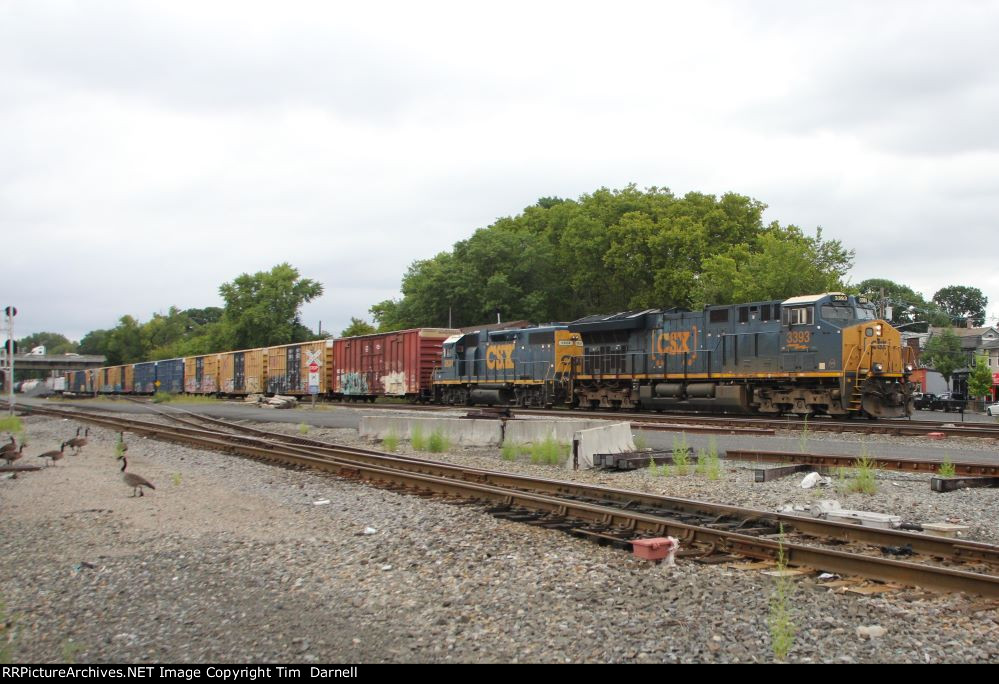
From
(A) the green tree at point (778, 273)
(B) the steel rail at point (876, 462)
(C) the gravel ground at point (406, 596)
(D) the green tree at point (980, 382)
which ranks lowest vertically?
→ (C) the gravel ground at point (406, 596)

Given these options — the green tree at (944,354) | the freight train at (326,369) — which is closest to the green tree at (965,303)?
the green tree at (944,354)

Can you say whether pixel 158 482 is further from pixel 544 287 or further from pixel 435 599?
pixel 544 287

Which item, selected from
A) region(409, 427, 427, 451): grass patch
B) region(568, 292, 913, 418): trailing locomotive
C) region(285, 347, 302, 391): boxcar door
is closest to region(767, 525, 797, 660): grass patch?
region(409, 427, 427, 451): grass patch

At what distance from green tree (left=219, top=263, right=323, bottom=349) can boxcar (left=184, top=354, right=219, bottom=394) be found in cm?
1679

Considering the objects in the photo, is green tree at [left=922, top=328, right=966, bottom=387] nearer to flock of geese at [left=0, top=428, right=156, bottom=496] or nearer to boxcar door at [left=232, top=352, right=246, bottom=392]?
boxcar door at [left=232, top=352, right=246, bottom=392]

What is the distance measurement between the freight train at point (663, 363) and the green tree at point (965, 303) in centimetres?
12874

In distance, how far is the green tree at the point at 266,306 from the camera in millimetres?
73625

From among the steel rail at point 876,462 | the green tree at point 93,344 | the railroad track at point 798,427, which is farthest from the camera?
the green tree at point 93,344

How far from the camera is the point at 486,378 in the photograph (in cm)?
3070

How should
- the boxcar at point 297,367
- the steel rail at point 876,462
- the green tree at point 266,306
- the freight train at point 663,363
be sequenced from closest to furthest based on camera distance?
1. the steel rail at point 876,462
2. the freight train at point 663,363
3. the boxcar at point 297,367
4. the green tree at point 266,306

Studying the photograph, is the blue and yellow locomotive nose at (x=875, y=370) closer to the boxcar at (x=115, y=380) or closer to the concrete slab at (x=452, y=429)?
the concrete slab at (x=452, y=429)

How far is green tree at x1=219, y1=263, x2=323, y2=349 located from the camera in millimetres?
73625

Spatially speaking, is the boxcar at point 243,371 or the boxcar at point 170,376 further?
the boxcar at point 170,376

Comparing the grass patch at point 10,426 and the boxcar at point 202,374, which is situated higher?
the boxcar at point 202,374
